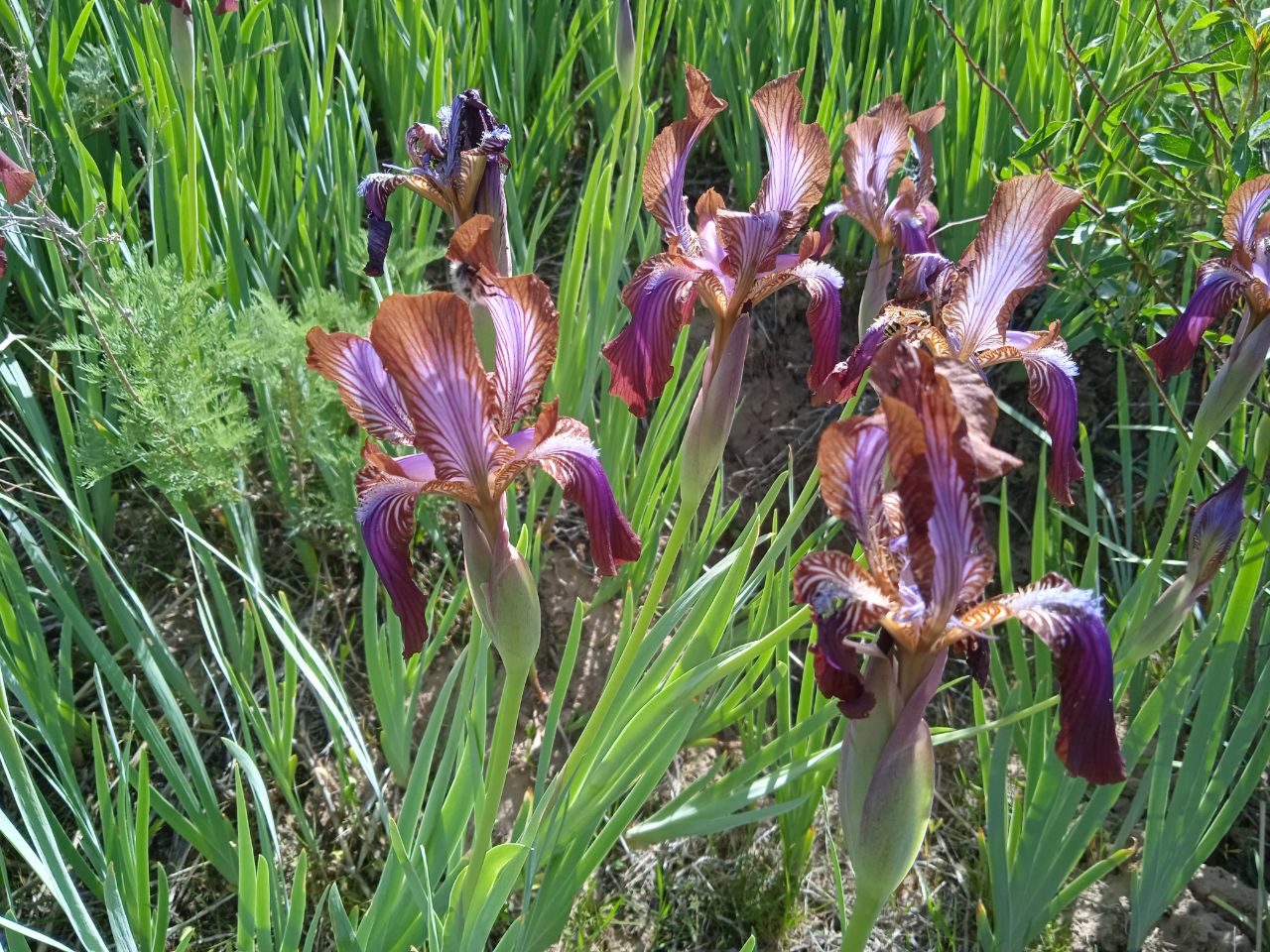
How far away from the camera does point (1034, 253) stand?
4.02 feet

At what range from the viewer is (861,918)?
3.35 ft

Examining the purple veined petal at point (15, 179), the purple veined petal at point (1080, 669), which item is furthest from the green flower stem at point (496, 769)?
the purple veined petal at point (15, 179)

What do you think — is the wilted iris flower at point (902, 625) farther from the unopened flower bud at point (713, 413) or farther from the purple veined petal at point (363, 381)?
the purple veined petal at point (363, 381)

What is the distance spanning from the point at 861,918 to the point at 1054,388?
727 mm

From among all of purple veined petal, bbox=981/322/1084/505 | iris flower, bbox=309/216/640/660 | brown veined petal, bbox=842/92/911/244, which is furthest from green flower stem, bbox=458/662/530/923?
brown veined petal, bbox=842/92/911/244

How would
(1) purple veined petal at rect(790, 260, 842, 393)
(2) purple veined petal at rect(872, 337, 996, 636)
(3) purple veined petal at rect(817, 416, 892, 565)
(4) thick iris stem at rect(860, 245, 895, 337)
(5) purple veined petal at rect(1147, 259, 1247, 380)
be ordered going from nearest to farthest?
(2) purple veined petal at rect(872, 337, 996, 636) < (3) purple veined petal at rect(817, 416, 892, 565) < (1) purple veined petal at rect(790, 260, 842, 393) < (5) purple veined petal at rect(1147, 259, 1247, 380) < (4) thick iris stem at rect(860, 245, 895, 337)

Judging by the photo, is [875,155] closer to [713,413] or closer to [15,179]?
[713,413]

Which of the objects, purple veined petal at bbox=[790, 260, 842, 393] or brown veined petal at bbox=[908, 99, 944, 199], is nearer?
purple veined petal at bbox=[790, 260, 842, 393]

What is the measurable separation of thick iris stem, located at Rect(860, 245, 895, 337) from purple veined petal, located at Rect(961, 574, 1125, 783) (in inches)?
30.8

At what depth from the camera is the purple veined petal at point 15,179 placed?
159 centimetres

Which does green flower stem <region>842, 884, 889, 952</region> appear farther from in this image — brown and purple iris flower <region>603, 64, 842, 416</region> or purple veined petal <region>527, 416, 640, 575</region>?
brown and purple iris flower <region>603, 64, 842, 416</region>

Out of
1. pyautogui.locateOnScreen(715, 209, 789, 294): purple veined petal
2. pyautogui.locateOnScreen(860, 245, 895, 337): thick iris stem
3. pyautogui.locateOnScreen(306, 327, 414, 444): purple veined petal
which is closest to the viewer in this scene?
pyautogui.locateOnScreen(306, 327, 414, 444): purple veined petal

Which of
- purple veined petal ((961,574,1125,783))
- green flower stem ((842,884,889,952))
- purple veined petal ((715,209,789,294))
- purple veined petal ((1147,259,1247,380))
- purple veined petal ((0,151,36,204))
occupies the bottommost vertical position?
green flower stem ((842,884,889,952))

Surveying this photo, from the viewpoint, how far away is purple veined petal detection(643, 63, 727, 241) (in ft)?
4.41
